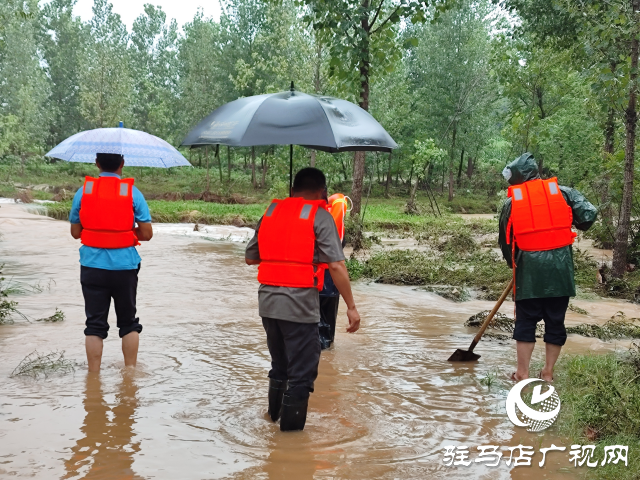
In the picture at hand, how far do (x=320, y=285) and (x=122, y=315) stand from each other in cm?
205

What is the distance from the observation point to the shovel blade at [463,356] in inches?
267

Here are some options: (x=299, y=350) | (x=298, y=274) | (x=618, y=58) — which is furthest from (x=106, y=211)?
(x=618, y=58)

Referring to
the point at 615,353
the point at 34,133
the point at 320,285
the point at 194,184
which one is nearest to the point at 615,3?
the point at 615,353

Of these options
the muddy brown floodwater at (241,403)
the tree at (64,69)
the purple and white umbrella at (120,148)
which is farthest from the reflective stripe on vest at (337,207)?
the tree at (64,69)

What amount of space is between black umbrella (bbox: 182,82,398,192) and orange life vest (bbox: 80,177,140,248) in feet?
3.11

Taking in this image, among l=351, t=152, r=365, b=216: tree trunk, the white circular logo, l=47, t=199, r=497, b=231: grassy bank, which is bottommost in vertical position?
the white circular logo

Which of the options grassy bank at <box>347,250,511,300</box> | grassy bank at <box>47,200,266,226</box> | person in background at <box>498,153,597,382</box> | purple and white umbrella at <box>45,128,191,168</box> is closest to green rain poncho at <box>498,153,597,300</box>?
person in background at <box>498,153,597,382</box>

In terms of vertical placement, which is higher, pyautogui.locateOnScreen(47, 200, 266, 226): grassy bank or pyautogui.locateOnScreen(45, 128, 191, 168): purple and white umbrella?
pyautogui.locateOnScreen(45, 128, 191, 168): purple and white umbrella

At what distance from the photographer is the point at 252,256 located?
15.5 feet

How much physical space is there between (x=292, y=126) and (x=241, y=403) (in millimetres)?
2205

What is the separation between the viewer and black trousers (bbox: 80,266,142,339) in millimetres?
5535

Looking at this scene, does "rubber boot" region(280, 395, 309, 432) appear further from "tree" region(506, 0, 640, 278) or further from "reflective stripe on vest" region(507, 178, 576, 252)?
"tree" region(506, 0, 640, 278)

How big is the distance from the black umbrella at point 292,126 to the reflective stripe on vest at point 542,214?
134 cm

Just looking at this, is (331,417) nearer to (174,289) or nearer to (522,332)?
(522,332)
